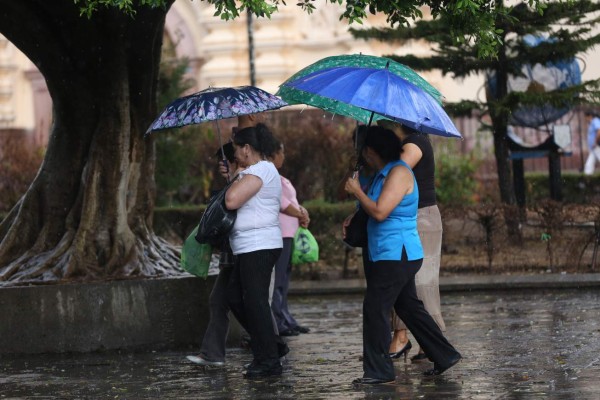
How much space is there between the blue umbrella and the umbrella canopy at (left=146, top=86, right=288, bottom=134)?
624mm

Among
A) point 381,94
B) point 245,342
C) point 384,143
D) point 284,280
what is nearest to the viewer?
point 381,94

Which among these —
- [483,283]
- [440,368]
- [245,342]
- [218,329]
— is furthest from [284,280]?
[483,283]

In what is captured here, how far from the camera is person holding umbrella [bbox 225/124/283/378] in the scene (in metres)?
9.27

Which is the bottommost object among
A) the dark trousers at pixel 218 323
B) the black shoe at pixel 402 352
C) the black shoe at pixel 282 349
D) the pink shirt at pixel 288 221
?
the black shoe at pixel 402 352

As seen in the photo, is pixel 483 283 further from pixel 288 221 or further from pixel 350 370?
pixel 350 370

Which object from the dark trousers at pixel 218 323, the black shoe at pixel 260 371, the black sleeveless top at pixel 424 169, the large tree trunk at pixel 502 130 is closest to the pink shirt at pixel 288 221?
the dark trousers at pixel 218 323

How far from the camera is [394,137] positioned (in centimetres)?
895

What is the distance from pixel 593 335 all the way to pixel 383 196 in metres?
2.87

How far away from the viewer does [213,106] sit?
965 cm

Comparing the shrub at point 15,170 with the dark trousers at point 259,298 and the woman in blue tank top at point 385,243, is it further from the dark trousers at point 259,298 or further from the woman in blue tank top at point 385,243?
the woman in blue tank top at point 385,243

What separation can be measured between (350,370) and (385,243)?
1156 millimetres

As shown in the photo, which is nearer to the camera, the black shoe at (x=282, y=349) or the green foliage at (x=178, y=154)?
the black shoe at (x=282, y=349)

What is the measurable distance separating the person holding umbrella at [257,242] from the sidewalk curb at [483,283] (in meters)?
5.92

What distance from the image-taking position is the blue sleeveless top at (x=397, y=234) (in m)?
8.73
